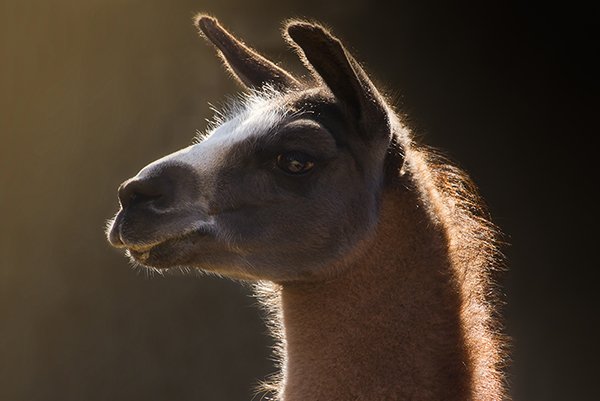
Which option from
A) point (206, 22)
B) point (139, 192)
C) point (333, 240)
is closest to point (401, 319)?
point (333, 240)

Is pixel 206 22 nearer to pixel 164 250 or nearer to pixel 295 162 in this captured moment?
pixel 295 162

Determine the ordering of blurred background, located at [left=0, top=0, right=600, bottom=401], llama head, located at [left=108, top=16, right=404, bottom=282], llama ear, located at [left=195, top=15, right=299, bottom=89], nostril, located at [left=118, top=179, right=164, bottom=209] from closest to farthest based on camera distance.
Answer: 1. nostril, located at [left=118, top=179, right=164, bottom=209]
2. llama head, located at [left=108, top=16, right=404, bottom=282]
3. llama ear, located at [left=195, top=15, right=299, bottom=89]
4. blurred background, located at [left=0, top=0, right=600, bottom=401]

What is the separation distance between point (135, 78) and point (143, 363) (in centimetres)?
181

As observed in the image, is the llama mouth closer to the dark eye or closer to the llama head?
the llama head

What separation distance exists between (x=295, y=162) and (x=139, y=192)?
425mm

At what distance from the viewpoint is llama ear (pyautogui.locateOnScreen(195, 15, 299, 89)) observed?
3.54 meters

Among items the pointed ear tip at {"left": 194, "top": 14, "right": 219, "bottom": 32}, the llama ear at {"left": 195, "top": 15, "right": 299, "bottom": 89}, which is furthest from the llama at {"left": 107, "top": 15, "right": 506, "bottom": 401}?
the pointed ear tip at {"left": 194, "top": 14, "right": 219, "bottom": 32}

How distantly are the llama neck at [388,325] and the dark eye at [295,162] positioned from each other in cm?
24

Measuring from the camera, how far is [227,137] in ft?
10.2

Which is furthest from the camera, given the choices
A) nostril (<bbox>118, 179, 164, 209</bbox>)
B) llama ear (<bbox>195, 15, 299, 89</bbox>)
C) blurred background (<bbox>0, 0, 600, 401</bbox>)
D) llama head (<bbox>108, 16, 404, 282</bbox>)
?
blurred background (<bbox>0, 0, 600, 401</bbox>)

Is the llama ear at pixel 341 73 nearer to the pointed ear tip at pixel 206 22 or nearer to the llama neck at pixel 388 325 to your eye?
the llama neck at pixel 388 325
